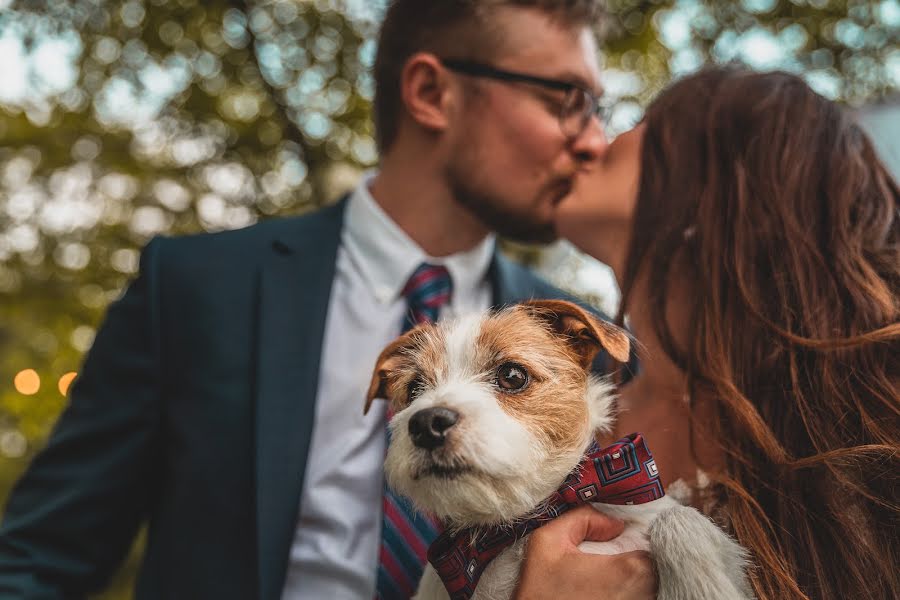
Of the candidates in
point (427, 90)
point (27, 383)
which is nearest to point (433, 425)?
point (427, 90)

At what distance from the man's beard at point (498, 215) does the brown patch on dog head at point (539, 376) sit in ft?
3.97

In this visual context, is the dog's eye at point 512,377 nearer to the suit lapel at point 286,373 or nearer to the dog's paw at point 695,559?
the dog's paw at point 695,559

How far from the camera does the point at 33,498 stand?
2760mm

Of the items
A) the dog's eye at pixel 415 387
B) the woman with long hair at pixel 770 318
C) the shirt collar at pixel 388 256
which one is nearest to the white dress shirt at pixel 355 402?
the shirt collar at pixel 388 256

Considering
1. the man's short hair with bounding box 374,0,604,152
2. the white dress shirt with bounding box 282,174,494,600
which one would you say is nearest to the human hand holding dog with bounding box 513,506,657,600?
the white dress shirt with bounding box 282,174,494,600

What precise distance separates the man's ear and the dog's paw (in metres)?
2.26

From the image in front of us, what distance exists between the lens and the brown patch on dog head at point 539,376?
173 cm

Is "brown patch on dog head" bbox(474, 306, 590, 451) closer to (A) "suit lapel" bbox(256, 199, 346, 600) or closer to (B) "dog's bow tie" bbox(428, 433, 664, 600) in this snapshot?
(B) "dog's bow tie" bbox(428, 433, 664, 600)

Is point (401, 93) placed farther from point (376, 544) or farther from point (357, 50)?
point (357, 50)

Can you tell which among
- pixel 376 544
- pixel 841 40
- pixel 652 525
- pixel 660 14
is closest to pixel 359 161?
pixel 660 14

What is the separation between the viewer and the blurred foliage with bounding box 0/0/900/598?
219 inches

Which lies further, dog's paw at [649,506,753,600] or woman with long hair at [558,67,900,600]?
woman with long hair at [558,67,900,600]

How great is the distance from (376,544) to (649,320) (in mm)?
1317

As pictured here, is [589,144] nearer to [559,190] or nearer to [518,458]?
[559,190]
